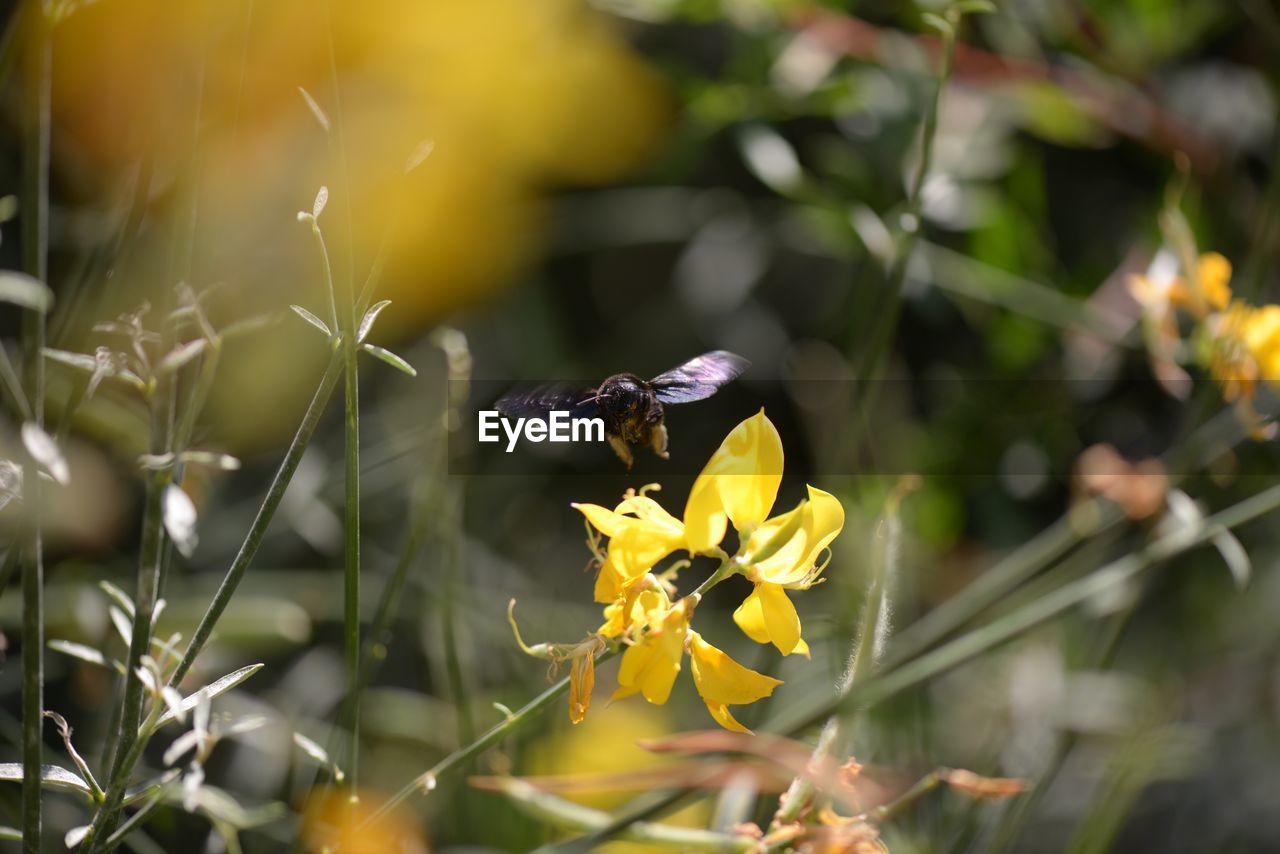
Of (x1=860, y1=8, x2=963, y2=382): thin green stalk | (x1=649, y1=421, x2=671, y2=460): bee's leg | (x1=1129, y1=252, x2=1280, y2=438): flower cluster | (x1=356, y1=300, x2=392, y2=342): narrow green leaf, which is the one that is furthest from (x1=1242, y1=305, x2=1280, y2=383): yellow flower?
(x1=356, y1=300, x2=392, y2=342): narrow green leaf

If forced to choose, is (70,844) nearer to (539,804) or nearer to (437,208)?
(539,804)

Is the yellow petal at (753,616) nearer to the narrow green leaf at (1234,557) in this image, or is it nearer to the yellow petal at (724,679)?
the yellow petal at (724,679)

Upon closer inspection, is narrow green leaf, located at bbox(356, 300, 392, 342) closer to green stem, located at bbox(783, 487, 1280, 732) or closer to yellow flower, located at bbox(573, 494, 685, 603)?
yellow flower, located at bbox(573, 494, 685, 603)

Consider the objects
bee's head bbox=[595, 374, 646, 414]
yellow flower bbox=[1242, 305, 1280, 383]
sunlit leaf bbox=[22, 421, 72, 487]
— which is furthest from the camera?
yellow flower bbox=[1242, 305, 1280, 383]

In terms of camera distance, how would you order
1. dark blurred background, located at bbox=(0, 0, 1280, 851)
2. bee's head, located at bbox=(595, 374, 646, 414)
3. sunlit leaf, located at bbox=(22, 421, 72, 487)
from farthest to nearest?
dark blurred background, located at bbox=(0, 0, 1280, 851), bee's head, located at bbox=(595, 374, 646, 414), sunlit leaf, located at bbox=(22, 421, 72, 487)

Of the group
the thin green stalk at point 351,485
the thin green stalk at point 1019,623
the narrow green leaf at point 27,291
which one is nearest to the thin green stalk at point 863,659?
the thin green stalk at point 1019,623

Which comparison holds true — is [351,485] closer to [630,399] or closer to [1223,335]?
[630,399]

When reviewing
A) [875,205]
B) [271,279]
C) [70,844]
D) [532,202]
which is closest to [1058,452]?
[875,205]
